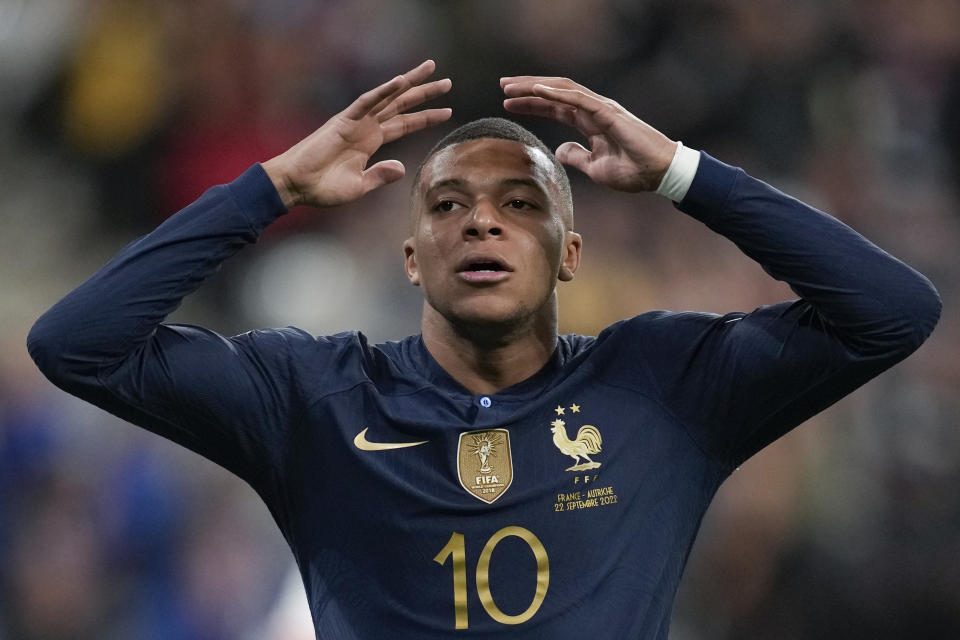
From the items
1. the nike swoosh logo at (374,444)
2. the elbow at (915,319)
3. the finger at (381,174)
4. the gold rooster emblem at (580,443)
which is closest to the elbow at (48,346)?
the nike swoosh logo at (374,444)

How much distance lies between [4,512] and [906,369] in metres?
4.04

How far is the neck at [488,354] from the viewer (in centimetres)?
312

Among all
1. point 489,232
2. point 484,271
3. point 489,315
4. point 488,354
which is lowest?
point 488,354

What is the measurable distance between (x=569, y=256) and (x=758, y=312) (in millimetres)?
633

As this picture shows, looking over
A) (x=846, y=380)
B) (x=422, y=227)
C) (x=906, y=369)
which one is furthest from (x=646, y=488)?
(x=906, y=369)

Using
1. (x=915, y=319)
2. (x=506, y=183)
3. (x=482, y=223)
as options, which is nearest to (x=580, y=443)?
(x=482, y=223)

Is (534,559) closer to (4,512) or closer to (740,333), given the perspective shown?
(740,333)

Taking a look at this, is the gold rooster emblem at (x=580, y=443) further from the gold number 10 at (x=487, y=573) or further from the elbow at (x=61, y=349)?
the elbow at (x=61, y=349)

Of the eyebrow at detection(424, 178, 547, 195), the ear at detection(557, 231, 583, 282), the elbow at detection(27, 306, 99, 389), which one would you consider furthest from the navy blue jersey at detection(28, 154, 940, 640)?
the eyebrow at detection(424, 178, 547, 195)

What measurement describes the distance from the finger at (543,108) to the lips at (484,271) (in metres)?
0.38

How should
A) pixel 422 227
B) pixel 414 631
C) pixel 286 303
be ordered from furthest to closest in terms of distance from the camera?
pixel 286 303
pixel 422 227
pixel 414 631

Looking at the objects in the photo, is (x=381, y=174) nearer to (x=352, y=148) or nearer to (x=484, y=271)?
(x=352, y=148)

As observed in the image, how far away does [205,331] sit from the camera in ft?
9.45

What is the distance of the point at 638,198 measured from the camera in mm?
5961
